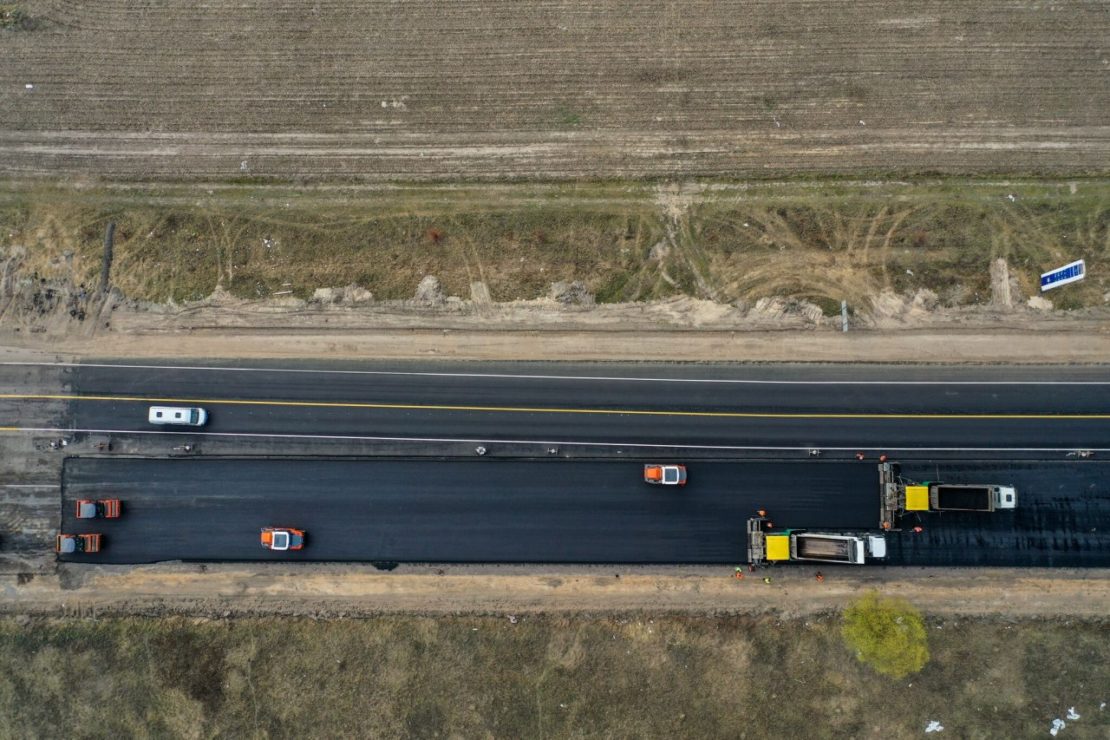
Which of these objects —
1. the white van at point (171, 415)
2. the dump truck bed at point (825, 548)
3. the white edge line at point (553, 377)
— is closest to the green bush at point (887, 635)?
the dump truck bed at point (825, 548)

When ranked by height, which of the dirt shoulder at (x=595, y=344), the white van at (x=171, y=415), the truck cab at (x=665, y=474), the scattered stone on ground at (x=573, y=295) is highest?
the scattered stone on ground at (x=573, y=295)

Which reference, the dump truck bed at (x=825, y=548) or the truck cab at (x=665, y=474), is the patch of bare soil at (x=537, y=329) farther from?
the dump truck bed at (x=825, y=548)

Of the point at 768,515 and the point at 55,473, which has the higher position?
the point at 55,473

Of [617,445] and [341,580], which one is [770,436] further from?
[341,580]

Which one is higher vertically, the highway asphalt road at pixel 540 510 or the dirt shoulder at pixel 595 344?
the dirt shoulder at pixel 595 344

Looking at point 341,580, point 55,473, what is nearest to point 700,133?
point 341,580

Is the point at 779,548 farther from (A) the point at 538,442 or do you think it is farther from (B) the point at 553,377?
(B) the point at 553,377

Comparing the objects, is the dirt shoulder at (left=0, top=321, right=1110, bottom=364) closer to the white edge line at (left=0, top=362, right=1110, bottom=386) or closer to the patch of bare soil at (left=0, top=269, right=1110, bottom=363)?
the patch of bare soil at (left=0, top=269, right=1110, bottom=363)
